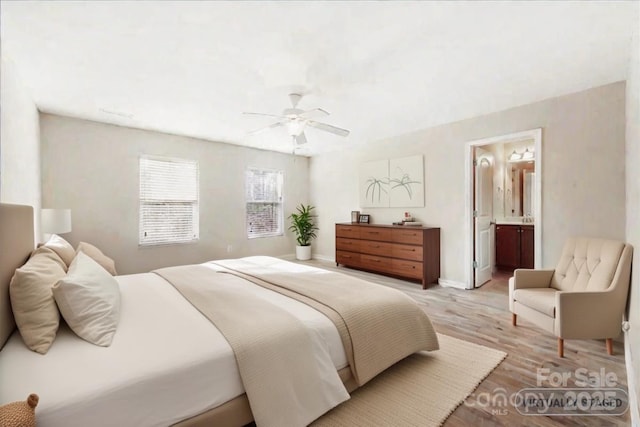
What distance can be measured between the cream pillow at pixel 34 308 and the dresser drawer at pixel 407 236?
393 centimetres

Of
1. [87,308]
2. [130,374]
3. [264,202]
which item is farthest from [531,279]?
[264,202]

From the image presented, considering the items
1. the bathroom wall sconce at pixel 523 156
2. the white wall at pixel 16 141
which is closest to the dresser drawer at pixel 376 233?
the bathroom wall sconce at pixel 523 156

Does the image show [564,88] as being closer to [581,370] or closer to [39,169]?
[581,370]

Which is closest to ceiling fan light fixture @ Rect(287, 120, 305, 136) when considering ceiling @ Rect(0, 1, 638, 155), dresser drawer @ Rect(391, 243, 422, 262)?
ceiling @ Rect(0, 1, 638, 155)

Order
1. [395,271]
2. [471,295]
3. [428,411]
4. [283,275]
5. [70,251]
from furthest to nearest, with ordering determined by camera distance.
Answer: [395,271] < [471,295] < [283,275] < [70,251] < [428,411]

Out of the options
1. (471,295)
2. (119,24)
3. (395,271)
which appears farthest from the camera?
(395,271)

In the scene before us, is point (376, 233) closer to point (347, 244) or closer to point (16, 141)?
point (347, 244)

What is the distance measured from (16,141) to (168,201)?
2322 mm

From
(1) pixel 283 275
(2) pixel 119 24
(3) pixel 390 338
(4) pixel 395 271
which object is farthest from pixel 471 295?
(2) pixel 119 24

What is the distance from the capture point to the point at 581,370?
208cm

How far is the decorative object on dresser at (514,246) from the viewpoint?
195 inches

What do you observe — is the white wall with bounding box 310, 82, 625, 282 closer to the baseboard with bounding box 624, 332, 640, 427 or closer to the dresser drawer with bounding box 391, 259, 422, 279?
the dresser drawer with bounding box 391, 259, 422, 279

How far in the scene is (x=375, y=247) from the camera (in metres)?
4.87

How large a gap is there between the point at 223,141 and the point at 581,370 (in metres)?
5.44
